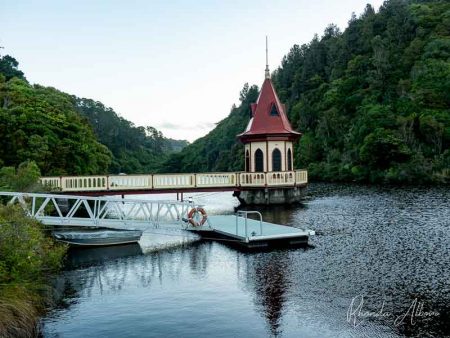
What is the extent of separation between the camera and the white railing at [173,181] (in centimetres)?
2392

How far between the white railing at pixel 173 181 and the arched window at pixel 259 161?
84 cm

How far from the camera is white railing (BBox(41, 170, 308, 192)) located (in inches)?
942

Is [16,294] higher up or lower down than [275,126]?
lower down

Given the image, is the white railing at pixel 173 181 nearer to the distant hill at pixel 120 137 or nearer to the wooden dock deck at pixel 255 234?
the wooden dock deck at pixel 255 234

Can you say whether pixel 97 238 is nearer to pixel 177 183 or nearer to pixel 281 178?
pixel 177 183

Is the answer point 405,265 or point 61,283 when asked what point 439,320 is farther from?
point 61,283

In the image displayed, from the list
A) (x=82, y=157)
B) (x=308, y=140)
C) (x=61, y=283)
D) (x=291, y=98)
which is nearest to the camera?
(x=61, y=283)

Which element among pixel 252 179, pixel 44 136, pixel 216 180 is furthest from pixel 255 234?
pixel 44 136

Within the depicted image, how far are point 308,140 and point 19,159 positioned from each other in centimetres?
4698

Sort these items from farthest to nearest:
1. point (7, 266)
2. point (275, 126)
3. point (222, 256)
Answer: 1. point (275, 126)
2. point (222, 256)
3. point (7, 266)

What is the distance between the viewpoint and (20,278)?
373 inches

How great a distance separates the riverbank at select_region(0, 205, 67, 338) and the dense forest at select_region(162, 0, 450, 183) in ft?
122

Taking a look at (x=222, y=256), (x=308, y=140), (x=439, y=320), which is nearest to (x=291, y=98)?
(x=308, y=140)

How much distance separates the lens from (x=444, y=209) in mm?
22031
